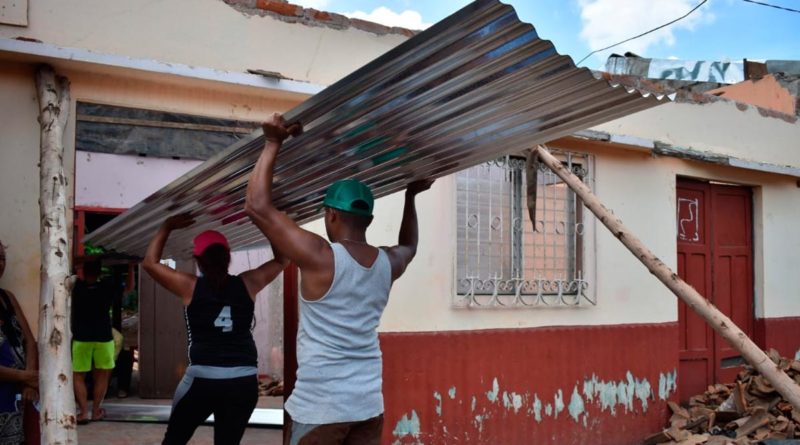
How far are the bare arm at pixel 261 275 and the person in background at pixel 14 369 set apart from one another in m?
0.99

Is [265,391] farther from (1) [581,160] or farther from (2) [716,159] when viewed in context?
(2) [716,159]

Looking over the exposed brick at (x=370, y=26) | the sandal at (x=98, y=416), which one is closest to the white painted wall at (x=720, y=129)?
the exposed brick at (x=370, y=26)

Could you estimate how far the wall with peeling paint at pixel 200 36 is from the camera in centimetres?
437

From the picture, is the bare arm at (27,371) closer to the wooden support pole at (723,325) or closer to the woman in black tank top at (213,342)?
the woman in black tank top at (213,342)

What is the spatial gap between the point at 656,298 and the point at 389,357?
309cm

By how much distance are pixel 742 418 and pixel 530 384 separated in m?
1.88

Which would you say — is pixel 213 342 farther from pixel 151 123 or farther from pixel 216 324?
pixel 151 123

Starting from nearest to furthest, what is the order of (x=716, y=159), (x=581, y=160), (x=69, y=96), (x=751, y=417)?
(x=69, y=96) → (x=751, y=417) → (x=581, y=160) → (x=716, y=159)

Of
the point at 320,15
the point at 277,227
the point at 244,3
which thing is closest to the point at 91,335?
the point at 244,3

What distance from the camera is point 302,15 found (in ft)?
17.1

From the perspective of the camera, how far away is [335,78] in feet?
17.6

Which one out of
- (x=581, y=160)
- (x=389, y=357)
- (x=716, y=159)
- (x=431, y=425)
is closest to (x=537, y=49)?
(x=389, y=357)

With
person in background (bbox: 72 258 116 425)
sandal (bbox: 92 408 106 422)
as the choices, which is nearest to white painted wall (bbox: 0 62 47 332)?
person in background (bbox: 72 258 116 425)

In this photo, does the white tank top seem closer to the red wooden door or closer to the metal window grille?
the metal window grille
